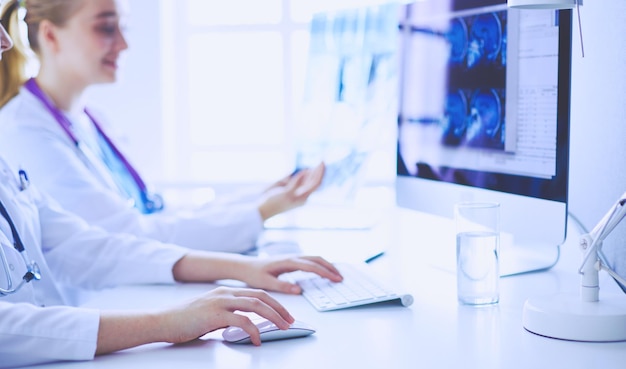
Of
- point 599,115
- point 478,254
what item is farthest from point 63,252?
point 599,115

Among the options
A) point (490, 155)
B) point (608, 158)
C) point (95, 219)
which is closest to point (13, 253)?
point (95, 219)

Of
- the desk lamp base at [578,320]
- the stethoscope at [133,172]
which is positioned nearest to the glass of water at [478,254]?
the desk lamp base at [578,320]

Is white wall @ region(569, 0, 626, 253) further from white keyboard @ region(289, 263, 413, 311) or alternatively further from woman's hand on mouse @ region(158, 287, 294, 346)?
woman's hand on mouse @ region(158, 287, 294, 346)

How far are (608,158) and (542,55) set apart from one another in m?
0.26

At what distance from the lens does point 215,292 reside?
115 centimetres

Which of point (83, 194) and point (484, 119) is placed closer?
point (484, 119)

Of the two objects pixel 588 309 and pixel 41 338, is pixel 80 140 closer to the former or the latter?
pixel 41 338

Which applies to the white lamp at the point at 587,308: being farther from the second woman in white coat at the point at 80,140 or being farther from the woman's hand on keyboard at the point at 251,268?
the second woman in white coat at the point at 80,140

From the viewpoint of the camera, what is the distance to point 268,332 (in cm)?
111

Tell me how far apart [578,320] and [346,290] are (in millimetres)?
403

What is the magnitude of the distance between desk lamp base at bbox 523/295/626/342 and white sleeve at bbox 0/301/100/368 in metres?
0.58

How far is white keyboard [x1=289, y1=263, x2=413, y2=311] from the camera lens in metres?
1.28

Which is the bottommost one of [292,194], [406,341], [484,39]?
[406,341]

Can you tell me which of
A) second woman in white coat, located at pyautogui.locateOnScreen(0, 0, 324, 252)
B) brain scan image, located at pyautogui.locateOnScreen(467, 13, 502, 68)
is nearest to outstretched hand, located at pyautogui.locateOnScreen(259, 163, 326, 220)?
second woman in white coat, located at pyautogui.locateOnScreen(0, 0, 324, 252)
